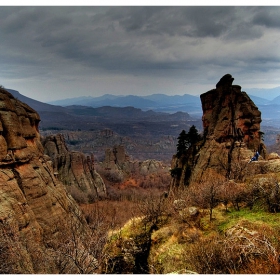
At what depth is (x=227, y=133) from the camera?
33656 millimetres

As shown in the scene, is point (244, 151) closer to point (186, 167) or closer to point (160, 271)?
point (186, 167)

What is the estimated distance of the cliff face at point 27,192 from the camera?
16.5 meters

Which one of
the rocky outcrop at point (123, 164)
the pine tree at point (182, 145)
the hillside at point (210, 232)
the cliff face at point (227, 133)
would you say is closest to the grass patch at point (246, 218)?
the hillside at point (210, 232)

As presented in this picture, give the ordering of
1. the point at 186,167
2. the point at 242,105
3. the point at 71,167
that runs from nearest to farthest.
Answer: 1. the point at 242,105
2. the point at 186,167
3. the point at 71,167

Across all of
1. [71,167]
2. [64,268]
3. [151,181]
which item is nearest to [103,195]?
[71,167]

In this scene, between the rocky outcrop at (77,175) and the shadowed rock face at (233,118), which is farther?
the rocky outcrop at (77,175)

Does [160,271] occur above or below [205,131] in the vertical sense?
below

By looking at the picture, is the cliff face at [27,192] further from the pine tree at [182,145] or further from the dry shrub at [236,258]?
the pine tree at [182,145]

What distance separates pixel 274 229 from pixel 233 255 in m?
3.56

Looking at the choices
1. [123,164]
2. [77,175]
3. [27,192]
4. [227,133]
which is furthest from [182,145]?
[123,164]

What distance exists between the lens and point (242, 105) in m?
33.6

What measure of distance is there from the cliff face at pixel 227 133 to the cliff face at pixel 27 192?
18.2 m

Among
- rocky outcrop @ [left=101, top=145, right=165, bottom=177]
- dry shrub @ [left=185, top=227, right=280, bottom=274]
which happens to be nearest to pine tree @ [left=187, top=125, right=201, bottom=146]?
dry shrub @ [left=185, top=227, right=280, bottom=274]

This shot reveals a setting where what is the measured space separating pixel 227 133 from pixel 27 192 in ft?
82.0
